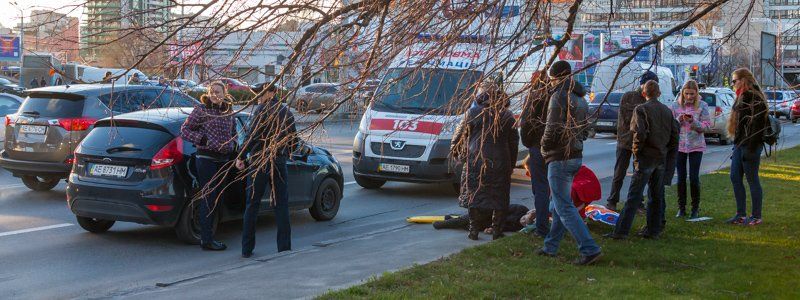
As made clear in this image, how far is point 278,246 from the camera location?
30.5 ft

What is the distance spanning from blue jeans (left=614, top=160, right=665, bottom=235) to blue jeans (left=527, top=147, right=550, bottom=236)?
0.74 meters

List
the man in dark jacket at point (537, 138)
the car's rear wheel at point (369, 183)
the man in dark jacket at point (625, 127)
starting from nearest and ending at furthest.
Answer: the man in dark jacket at point (537, 138) < the man in dark jacket at point (625, 127) < the car's rear wheel at point (369, 183)

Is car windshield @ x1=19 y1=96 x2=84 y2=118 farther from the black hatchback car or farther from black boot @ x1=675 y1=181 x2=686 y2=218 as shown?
black boot @ x1=675 y1=181 x2=686 y2=218

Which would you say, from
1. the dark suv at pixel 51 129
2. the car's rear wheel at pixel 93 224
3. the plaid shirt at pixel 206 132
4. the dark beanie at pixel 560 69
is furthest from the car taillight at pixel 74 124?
the dark beanie at pixel 560 69

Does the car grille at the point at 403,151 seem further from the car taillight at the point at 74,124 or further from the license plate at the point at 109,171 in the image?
Answer: the license plate at the point at 109,171

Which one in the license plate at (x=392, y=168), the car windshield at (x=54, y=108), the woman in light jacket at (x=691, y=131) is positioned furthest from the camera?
the license plate at (x=392, y=168)

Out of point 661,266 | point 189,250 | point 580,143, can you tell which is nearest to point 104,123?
point 189,250

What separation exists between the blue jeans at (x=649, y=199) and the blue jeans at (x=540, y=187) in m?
0.74

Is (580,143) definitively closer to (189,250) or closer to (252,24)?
(252,24)

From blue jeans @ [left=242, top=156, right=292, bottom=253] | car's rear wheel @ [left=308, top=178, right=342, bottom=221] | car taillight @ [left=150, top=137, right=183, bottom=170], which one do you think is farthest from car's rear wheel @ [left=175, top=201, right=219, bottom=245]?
car's rear wheel @ [left=308, top=178, right=342, bottom=221]

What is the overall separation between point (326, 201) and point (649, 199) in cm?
429

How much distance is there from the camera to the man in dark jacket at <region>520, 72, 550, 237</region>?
6.76 meters

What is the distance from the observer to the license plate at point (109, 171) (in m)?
9.68

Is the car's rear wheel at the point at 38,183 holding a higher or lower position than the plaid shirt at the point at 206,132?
lower
